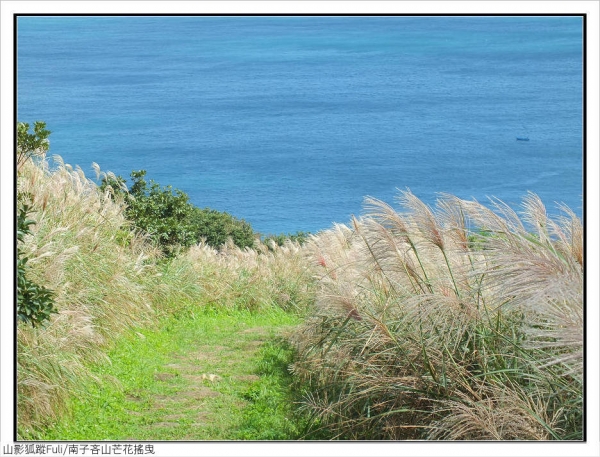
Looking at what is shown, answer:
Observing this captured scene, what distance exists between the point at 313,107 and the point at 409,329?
1804 inches

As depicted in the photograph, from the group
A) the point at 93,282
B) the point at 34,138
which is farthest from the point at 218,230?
the point at 34,138

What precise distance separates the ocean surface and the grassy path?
1004 inches

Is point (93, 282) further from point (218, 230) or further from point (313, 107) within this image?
point (313, 107)

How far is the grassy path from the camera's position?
506 centimetres

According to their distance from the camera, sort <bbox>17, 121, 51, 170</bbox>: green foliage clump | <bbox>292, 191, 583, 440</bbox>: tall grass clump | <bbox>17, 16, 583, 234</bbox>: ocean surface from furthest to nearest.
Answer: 1. <bbox>17, 16, 583, 234</bbox>: ocean surface
2. <bbox>17, 121, 51, 170</bbox>: green foliage clump
3. <bbox>292, 191, 583, 440</bbox>: tall grass clump

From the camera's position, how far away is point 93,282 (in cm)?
680

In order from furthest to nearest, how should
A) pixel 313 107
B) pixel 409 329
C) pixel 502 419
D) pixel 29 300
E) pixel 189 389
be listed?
pixel 313 107 < pixel 189 389 < pixel 409 329 < pixel 29 300 < pixel 502 419

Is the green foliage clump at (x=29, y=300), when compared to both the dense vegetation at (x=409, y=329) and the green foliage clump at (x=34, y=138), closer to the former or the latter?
the dense vegetation at (x=409, y=329)

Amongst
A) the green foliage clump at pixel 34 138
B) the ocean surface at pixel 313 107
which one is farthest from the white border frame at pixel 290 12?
the ocean surface at pixel 313 107

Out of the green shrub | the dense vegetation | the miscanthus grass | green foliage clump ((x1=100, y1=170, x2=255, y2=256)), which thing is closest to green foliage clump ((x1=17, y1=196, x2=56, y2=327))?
the dense vegetation

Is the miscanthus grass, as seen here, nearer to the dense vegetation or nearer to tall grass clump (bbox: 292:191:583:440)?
the dense vegetation

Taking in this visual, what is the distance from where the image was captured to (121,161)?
38219 millimetres

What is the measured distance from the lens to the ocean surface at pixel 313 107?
125ft

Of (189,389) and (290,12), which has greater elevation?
(290,12)
